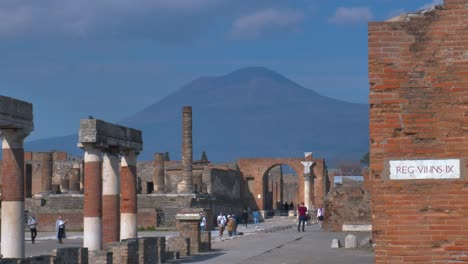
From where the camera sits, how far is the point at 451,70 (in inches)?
351

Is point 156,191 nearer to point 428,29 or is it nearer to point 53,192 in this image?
point 53,192

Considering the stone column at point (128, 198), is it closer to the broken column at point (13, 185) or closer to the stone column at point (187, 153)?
the broken column at point (13, 185)

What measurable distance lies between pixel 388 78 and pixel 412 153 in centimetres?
74

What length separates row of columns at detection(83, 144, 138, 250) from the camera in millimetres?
22156

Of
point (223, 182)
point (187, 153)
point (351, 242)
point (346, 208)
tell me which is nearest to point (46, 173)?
point (187, 153)

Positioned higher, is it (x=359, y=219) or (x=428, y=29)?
(x=428, y=29)

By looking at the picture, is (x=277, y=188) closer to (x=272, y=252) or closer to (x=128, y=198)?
(x=272, y=252)

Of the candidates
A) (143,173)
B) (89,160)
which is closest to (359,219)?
(89,160)

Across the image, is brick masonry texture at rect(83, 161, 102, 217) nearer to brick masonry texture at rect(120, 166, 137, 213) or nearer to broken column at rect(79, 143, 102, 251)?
broken column at rect(79, 143, 102, 251)

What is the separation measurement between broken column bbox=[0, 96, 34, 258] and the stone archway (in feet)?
170

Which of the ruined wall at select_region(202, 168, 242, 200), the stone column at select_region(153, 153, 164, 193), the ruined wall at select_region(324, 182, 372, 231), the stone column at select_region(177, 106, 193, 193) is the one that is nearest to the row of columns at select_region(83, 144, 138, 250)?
the ruined wall at select_region(324, 182, 372, 231)

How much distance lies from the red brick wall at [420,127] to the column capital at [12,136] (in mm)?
12614

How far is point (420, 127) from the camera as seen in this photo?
350 inches

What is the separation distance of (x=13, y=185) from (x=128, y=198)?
5198 millimetres
